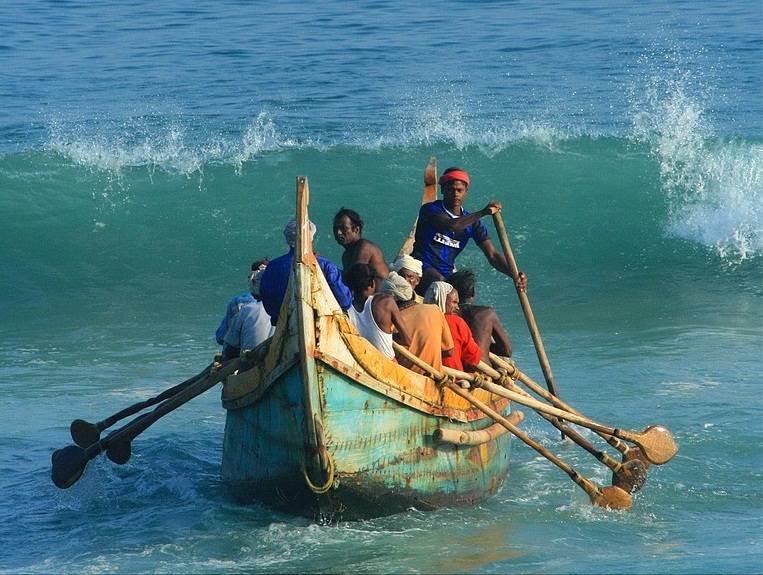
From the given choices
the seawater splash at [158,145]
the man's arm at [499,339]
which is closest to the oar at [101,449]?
the man's arm at [499,339]

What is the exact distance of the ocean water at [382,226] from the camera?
928 cm

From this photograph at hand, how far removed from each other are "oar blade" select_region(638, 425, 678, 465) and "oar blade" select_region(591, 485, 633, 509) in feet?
1.63

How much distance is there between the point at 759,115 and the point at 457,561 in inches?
631

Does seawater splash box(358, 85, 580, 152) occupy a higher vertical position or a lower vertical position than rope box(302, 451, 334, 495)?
higher

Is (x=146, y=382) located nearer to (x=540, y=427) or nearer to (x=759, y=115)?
(x=540, y=427)

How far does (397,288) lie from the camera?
9.42 metres

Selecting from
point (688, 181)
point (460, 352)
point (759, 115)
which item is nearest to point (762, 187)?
point (688, 181)

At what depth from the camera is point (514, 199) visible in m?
20.3

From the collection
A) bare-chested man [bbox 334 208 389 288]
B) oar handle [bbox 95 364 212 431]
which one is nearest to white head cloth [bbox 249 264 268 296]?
oar handle [bbox 95 364 212 431]

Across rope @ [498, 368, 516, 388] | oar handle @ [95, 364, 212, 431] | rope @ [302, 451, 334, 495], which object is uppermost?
rope @ [498, 368, 516, 388]

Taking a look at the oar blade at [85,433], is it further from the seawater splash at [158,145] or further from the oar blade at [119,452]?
the seawater splash at [158,145]

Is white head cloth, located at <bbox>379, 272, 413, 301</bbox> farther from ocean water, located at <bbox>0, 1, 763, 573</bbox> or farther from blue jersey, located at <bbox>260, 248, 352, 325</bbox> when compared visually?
ocean water, located at <bbox>0, 1, 763, 573</bbox>

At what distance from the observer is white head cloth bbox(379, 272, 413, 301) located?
9430mm

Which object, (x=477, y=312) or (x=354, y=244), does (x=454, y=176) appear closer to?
(x=354, y=244)
